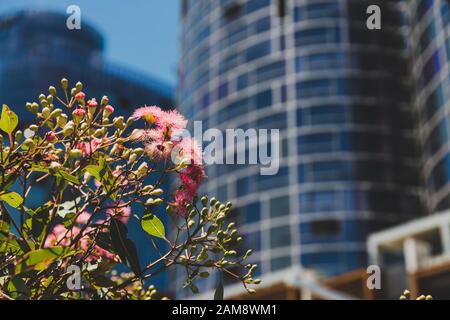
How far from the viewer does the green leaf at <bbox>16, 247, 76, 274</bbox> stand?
10.4ft

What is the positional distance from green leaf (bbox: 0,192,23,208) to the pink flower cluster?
588 millimetres

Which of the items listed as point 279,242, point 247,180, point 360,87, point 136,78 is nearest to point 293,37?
point 360,87

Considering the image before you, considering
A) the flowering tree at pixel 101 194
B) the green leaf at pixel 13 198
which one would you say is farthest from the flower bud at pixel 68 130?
the green leaf at pixel 13 198

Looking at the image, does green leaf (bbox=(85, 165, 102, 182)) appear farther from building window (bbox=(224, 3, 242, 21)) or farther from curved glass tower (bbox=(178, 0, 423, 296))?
building window (bbox=(224, 3, 242, 21))

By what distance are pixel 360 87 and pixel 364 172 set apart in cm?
811

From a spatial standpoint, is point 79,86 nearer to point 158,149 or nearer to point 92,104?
point 92,104

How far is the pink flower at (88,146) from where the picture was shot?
12.5 feet

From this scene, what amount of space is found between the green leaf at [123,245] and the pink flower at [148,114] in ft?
1.55

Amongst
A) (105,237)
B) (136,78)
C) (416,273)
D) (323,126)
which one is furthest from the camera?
(136,78)

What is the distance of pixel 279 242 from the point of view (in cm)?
6981

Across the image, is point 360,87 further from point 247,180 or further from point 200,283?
point 200,283

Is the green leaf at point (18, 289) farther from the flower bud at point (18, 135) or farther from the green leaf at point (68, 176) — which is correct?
the flower bud at point (18, 135)

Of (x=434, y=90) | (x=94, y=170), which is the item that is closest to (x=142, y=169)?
(x=94, y=170)
